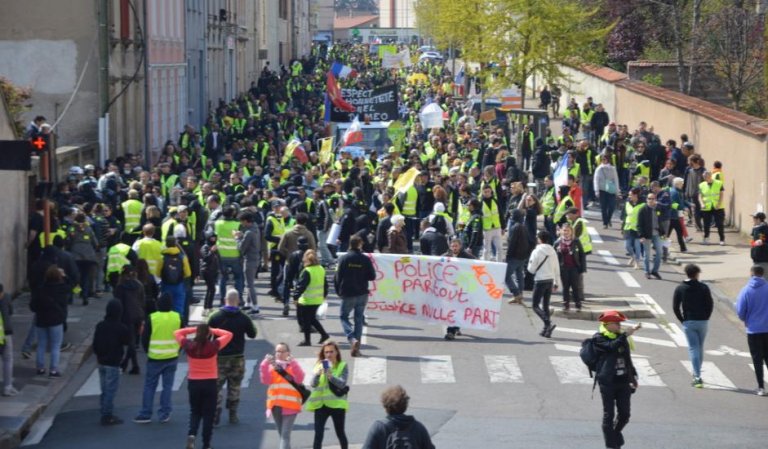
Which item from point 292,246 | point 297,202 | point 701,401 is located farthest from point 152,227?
point 701,401

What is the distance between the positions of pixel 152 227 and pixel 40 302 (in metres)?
2.99

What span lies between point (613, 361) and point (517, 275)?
29.1 ft

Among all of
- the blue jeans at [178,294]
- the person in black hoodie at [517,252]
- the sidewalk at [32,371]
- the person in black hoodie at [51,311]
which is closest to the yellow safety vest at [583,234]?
the person in black hoodie at [517,252]

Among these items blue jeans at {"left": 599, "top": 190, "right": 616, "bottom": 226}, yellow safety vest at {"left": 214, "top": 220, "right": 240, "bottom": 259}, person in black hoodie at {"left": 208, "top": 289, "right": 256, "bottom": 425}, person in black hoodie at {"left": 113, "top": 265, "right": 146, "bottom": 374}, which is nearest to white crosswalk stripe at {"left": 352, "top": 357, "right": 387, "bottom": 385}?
person in black hoodie at {"left": 208, "top": 289, "right": 256, "bottom": 425}

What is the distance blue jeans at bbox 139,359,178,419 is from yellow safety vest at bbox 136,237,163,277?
4678 millimetres

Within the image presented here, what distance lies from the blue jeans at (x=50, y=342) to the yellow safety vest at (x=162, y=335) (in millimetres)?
2680

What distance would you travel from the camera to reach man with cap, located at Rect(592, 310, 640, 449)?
1468cm

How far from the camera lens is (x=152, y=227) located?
21031 mm

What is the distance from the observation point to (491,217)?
25.7 meters

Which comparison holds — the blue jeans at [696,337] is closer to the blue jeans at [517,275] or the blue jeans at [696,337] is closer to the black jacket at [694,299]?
the black jacket at [694,299]

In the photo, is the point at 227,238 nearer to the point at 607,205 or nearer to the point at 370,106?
the point at 607,205

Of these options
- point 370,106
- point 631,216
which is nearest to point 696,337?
point 631,216

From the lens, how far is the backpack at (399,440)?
10.6 m

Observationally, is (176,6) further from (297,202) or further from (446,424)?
(446,424)
